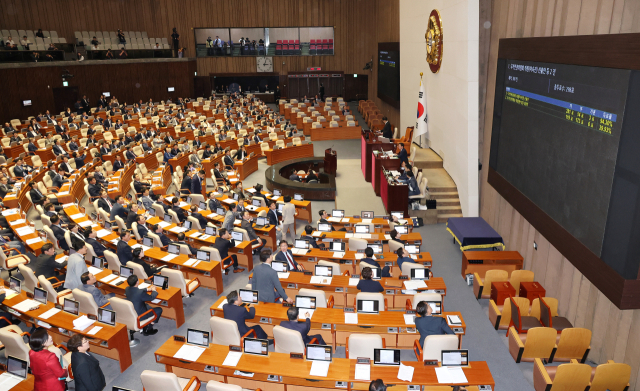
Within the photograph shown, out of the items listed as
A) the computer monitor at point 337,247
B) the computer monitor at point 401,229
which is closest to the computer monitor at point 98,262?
the computer monitor at point 337,247

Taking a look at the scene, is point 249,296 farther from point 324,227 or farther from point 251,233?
point 324,227

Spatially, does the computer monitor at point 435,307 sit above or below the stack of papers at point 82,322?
above

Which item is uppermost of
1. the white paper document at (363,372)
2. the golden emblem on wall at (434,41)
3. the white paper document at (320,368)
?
the golden emblem on wall at (434,41)

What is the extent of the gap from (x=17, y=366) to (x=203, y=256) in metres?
4.14

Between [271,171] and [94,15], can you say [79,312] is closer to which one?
[271,171]

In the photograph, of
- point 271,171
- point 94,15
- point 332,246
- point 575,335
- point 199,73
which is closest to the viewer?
point 575,335

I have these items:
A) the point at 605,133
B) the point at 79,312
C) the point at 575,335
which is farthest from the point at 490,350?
the point at 79,312

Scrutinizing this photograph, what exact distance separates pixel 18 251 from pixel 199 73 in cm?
2892

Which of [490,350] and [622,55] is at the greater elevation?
[622,55]

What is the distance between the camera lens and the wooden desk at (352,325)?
7.32 meters

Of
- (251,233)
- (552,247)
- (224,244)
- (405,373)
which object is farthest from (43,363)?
(552,247)

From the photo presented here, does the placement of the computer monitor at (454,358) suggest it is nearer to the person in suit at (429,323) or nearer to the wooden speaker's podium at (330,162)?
the person in suit at (429,323)

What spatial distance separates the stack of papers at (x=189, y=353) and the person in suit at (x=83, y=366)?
1.11 m

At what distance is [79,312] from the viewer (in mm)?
8016
